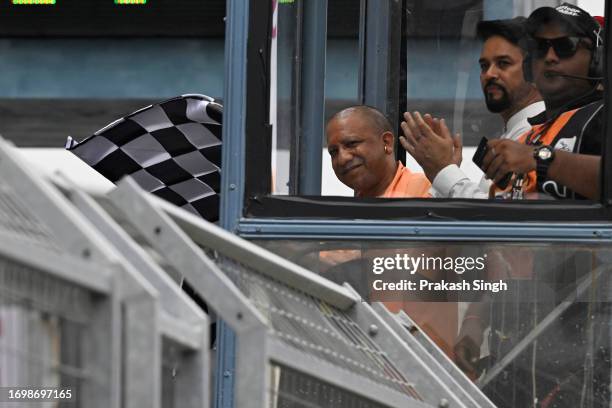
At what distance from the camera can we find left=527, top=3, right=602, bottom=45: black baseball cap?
11.4ft

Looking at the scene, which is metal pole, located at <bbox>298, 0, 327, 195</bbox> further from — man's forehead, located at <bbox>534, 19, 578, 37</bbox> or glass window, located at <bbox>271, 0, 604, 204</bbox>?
man's forehead, located at <bbox>534, 19, 578, 37</bbox>

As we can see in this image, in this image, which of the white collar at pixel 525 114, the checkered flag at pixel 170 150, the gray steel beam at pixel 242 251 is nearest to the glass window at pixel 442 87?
the white collar at pixel 525 114

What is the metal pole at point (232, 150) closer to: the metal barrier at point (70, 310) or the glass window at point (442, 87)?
the glass window at point (442, 87)

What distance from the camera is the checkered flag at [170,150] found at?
13.9 feet

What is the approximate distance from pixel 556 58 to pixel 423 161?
416 mm

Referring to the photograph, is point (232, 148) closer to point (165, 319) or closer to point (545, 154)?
point (545, 154)

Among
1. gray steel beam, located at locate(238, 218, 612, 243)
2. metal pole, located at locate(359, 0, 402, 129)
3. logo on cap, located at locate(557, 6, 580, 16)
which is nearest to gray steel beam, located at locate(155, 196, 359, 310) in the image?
gray steel beam, located at locate(238, 218, 612, 243)

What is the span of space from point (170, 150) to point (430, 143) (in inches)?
38.0

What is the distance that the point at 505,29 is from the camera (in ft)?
11.8

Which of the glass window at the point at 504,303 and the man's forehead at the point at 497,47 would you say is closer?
the glass window at the point at 504,303

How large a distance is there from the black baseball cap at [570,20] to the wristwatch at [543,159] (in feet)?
0.96

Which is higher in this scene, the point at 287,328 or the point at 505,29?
the point at 505,29

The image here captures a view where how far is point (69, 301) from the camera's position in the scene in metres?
1.93

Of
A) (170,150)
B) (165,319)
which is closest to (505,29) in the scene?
(170,150)
